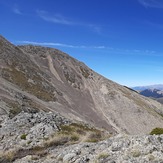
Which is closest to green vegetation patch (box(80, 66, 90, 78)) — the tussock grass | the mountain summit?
the mountain summit

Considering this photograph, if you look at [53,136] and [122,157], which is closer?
[122,157]

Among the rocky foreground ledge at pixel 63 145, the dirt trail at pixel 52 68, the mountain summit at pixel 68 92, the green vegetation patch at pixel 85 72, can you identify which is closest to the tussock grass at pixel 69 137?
the rocky foreground ledge at pixel 63 145

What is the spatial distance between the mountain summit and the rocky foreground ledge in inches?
2342

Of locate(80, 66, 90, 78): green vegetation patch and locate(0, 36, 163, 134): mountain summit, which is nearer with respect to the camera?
locate(0, 36, 163, 134): mountain summit

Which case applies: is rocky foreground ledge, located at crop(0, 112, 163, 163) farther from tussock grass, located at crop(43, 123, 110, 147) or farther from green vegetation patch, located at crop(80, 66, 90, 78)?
green vegetation patch, located at crop(80, 66, 90, 78)

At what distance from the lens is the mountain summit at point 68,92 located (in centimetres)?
10694

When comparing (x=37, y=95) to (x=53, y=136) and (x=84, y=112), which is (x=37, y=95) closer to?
(x=84, y=112)

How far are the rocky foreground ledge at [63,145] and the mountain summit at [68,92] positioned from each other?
59.5 meters

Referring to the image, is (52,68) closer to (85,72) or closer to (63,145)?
(85,72)

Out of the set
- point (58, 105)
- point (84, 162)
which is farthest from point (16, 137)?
point (58, 105)

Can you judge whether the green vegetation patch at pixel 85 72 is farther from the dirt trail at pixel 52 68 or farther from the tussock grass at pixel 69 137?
the tussock grass at pixel 69 137

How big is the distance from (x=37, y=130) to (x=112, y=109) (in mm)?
101311

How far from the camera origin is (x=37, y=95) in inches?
4390

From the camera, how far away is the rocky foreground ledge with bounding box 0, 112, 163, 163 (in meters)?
17.9
